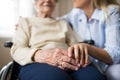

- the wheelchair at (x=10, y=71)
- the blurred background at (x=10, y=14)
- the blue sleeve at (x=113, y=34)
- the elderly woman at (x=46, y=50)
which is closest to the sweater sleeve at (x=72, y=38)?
the elderly woman at (x=46, y=50)

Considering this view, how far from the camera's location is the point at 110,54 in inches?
50.8

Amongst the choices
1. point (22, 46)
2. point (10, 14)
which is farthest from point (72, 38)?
point (10, 14)

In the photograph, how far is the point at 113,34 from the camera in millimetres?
1334

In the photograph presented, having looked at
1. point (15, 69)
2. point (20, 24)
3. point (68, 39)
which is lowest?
point (15, 69)

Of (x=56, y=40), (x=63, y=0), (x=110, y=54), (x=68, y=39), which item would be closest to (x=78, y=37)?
(x=68, y=39)

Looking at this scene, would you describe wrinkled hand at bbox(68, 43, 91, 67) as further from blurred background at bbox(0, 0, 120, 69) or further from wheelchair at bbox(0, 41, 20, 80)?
blurred background at bbox(0, 0, 120, 69)

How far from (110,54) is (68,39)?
0.34 metres

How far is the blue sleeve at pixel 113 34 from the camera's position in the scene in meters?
1.30

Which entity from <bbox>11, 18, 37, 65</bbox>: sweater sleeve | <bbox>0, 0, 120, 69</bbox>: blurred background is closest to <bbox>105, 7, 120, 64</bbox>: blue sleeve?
<bbox>11, 18, 37, 65</bbox>: sweater sleeve

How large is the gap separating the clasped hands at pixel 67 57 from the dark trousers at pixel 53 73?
0.04 m

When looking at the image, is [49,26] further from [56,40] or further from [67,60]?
[67,60]

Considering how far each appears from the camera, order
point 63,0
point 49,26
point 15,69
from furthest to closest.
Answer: point 63,0 < point 49,26 < point 15,69

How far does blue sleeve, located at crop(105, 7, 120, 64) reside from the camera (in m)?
1.30

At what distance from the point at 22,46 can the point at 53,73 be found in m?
0.37
